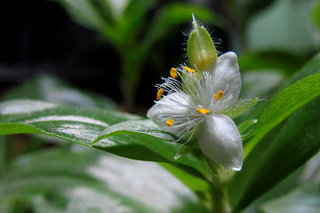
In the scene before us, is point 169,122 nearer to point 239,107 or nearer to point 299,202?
point 239,107

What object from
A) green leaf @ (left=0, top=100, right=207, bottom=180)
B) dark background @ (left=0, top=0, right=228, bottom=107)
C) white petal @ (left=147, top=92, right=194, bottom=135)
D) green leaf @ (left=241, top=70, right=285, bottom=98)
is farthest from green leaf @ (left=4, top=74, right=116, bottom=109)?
white petal @ (left=147, top=92, right=194, bottom=135)

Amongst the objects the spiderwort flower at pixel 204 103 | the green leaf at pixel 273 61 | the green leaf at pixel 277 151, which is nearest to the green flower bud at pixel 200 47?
the spiderwort flower at pixel 204 103

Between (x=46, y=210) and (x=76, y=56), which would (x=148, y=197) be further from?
(x=76, y=56)

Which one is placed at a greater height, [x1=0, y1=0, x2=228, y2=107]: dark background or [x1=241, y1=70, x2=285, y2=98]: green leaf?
[x1=0, y1=0, x2=228, y2=107]: dark background

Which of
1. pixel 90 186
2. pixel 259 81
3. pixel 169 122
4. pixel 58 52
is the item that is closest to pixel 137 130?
pixel 169 122

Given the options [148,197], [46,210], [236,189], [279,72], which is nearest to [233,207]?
[236,189]

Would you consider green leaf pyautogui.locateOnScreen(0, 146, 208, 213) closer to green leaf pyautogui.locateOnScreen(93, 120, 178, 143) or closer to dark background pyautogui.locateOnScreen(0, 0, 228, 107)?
green leaf pyautogui.locateOnScreen(93, 120, 178, 143)

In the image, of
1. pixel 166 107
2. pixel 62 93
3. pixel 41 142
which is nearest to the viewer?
pixel 166 107
